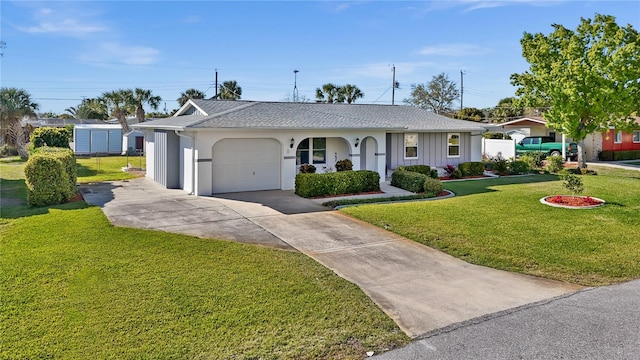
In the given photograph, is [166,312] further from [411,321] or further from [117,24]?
[117,24]

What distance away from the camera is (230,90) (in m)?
51.0

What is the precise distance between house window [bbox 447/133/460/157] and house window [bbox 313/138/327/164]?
25.4ft

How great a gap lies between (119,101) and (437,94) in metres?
40.9

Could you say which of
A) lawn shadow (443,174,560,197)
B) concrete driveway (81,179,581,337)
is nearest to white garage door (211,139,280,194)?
concrete driveway (81,179,581,337)

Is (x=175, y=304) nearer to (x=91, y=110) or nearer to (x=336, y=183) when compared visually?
(x=336, y=183)

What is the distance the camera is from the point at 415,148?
22.0 metres

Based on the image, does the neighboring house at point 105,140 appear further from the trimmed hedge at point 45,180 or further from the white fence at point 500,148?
the white fence at point 500,148

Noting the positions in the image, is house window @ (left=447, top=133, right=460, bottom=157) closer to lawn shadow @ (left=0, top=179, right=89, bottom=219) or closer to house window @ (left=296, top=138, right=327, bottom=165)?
house window @ (left=296, top=138, right=327, bottom=165)

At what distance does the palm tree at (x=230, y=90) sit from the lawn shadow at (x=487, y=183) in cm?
3672

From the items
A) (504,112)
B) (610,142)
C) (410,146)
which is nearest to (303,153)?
(410,146)

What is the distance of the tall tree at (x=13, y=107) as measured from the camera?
30719 mm

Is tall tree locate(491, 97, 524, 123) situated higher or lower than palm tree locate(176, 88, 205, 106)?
lower

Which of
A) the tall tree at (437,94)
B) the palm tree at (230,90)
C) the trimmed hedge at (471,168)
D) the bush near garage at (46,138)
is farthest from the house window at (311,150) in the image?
the tall tree at (437,94)

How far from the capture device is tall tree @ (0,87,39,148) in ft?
101
